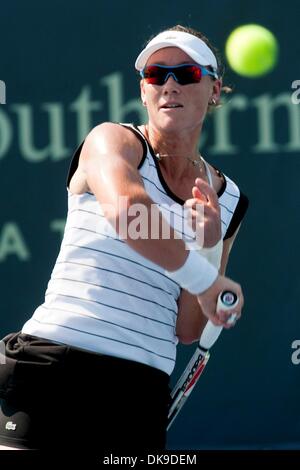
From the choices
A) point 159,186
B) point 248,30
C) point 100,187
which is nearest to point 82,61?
point 248,30

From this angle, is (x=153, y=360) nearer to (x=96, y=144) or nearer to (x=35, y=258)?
(x=96, y=144)

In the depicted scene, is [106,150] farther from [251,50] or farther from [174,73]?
[251,50]

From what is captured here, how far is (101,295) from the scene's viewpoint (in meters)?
2.35

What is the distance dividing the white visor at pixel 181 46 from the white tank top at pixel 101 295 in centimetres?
26

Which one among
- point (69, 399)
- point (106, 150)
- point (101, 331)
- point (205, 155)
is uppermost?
point (205, 155)

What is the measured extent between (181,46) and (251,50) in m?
1.81

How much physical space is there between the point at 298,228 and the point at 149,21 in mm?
1030

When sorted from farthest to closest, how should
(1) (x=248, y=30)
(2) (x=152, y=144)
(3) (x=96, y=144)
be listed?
(1) (x=248, y=30) → (2) (x=152, y=144) → (3) (x=96, y=144)

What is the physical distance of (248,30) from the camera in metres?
4.21

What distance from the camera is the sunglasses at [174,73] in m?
2.53
